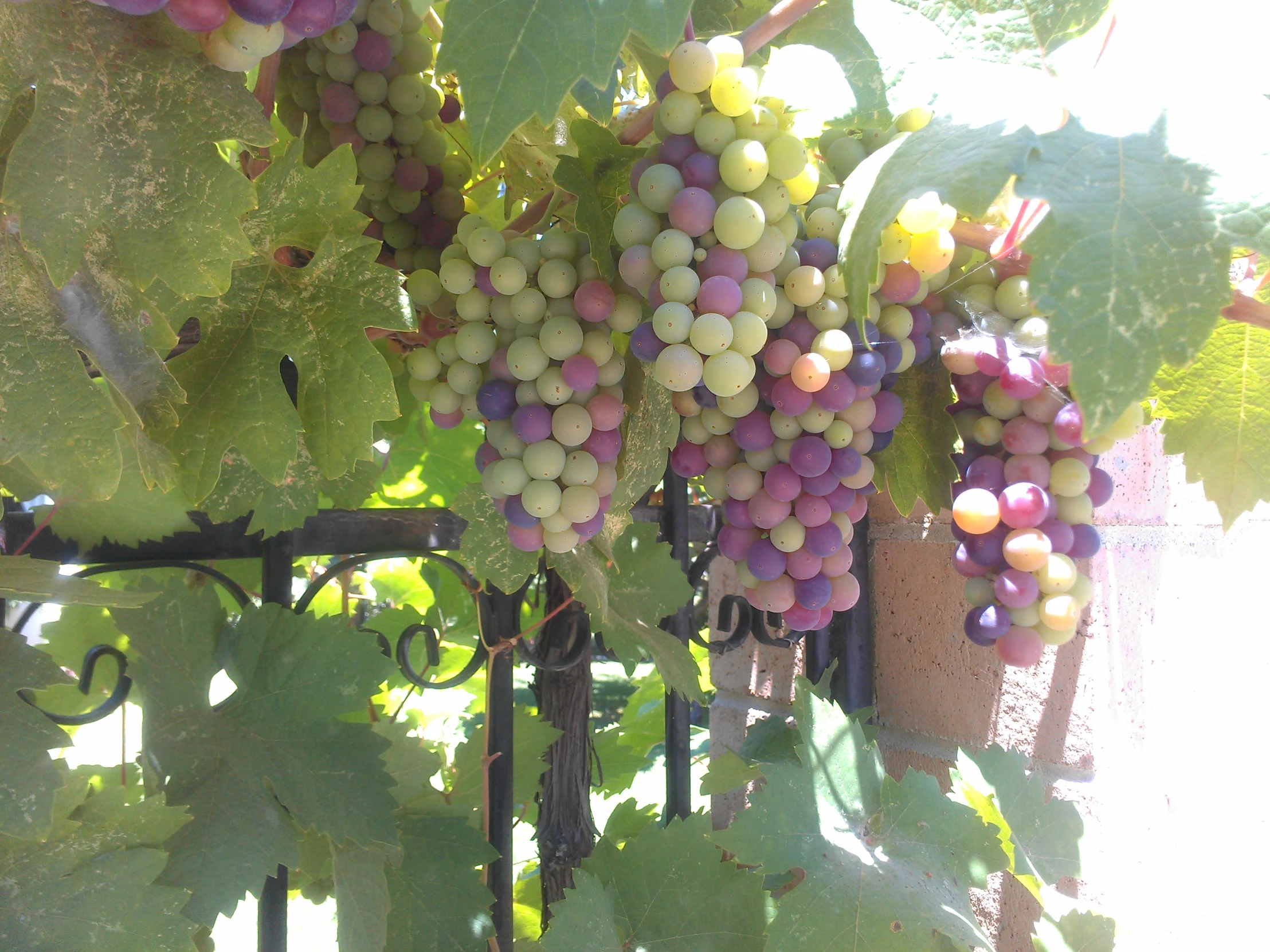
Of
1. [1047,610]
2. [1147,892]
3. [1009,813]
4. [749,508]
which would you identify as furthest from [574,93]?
[1147,892]

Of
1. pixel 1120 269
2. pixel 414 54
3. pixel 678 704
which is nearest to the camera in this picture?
pixel 1120 269

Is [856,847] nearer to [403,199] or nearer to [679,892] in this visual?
[679,892]

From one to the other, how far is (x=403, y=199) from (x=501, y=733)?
0.45 metres

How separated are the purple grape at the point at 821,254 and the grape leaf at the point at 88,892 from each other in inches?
19.6

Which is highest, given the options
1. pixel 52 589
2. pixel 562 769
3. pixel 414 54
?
pixel 414 54

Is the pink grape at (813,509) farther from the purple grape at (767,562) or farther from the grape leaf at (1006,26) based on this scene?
the grape leaf at (1006,26)

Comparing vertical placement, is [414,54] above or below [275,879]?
above

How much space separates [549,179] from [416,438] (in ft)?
1.72

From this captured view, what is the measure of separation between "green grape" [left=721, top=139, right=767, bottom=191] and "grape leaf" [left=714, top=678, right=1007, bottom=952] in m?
0.39

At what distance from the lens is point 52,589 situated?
17.4 inches

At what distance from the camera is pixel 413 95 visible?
552 mm

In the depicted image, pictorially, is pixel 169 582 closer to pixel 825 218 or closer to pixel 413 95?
pixel 413 95

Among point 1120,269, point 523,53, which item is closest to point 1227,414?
point 1120,269

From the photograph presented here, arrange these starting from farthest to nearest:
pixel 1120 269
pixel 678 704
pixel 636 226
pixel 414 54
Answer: pixel 678 704 < pixel 414 54 < pixel 636 226 < pixel 1120 269
